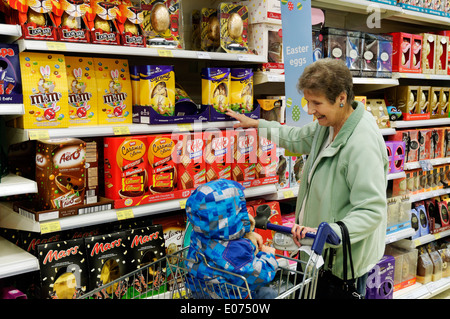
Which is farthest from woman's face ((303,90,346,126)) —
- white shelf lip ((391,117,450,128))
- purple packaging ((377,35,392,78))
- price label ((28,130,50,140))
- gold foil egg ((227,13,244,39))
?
white shelf lip ((391,117,450,128))

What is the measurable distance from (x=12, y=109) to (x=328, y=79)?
1360 millimetres

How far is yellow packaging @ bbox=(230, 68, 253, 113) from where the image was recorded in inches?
107

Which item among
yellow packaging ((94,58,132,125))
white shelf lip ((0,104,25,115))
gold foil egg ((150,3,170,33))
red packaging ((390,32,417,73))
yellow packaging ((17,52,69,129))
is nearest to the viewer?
white shelf lip ((0,104,25,115))

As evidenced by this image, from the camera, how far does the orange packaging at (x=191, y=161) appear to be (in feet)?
8.04

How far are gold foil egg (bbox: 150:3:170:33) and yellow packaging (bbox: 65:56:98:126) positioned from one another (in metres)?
0.40

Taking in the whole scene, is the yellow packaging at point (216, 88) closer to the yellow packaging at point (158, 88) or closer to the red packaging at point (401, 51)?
the yellow packaging at point (158, 88)

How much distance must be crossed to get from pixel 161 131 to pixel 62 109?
53 centimetres

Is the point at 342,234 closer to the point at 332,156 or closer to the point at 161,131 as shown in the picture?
the point at 332,156

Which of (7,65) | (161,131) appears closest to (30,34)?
(7,65)

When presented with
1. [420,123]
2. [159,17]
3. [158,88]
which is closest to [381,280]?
[420,123]

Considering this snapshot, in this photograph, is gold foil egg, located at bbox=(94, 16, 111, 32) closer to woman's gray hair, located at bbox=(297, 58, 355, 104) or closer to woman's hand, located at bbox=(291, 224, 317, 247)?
woman's gray hair, located at bbox=(297, 58, 355, 104)

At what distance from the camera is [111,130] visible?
7.42 ft

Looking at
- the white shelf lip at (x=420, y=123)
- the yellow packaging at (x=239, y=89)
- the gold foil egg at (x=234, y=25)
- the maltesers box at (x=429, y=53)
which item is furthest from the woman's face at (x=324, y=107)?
the maltesers box at (x=429, y=53)

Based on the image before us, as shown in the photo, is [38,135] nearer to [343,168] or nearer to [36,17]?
[36,17]
